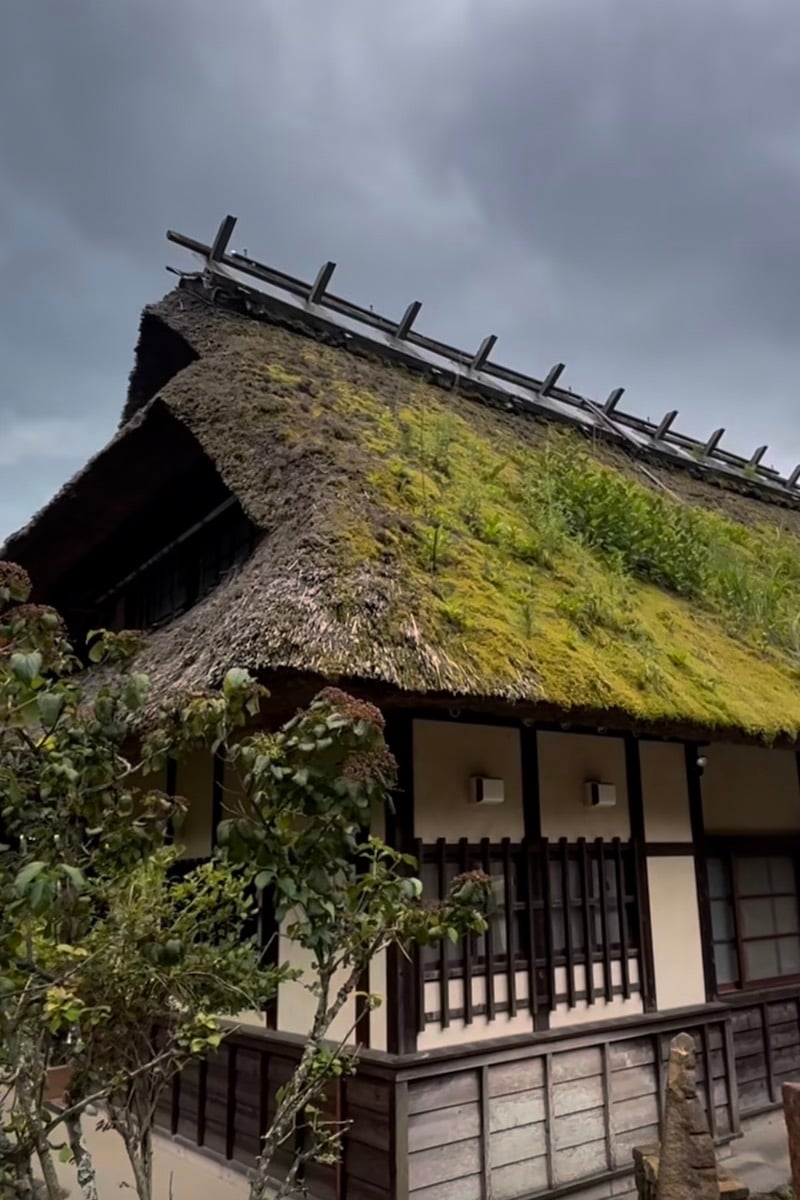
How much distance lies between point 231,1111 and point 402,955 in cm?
185

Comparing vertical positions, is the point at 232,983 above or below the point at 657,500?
below

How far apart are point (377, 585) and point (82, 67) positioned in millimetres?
5073

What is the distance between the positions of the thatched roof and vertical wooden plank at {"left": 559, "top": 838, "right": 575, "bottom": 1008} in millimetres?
1023

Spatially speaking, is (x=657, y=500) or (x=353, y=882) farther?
(x=657, y=500)

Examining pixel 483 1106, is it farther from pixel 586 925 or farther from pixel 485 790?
pixel 485 790

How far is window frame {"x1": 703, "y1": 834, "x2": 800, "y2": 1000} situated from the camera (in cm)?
582

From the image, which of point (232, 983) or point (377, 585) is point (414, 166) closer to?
point (377, 585)

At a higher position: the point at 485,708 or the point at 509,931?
the point at 485,708

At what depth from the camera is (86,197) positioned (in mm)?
8000

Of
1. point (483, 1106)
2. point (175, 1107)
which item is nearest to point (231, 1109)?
point (175, 1107)

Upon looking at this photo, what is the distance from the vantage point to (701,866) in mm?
5648

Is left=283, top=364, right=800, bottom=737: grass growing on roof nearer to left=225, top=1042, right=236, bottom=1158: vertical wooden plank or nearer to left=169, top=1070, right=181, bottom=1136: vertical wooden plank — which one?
left=225, top=1042, right=236, bottom=1158: vertical wooden plank

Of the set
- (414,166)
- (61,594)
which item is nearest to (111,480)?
(61,594)

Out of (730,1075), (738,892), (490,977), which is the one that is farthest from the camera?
(738,892)
